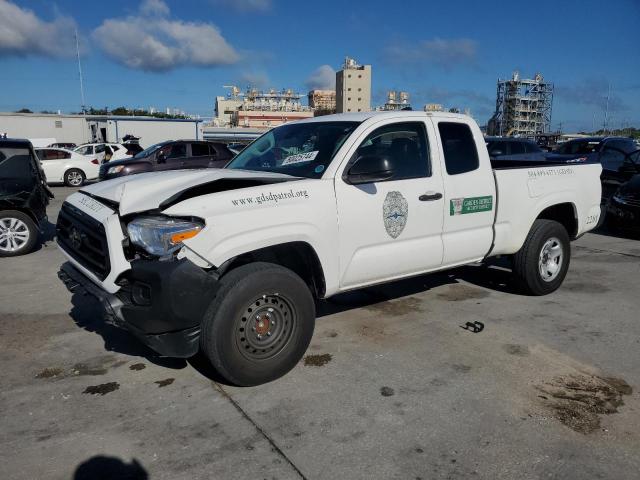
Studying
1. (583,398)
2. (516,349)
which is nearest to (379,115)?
(516,349)

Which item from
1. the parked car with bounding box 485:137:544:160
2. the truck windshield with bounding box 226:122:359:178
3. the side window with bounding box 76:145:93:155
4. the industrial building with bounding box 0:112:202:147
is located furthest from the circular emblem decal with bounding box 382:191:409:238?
the industrial building with bounding box 0:112:202:147

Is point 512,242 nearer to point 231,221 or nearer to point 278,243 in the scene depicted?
point 278,243

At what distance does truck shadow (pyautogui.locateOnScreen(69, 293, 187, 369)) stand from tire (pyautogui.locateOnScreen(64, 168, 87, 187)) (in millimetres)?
15945

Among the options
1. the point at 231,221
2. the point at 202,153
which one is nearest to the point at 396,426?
the point at 231,221

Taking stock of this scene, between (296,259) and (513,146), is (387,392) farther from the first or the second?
(513,146)

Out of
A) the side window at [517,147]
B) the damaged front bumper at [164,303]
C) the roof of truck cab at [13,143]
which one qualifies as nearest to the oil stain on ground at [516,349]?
the damaged front bumper at [164,303]

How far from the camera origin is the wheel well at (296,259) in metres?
3.63

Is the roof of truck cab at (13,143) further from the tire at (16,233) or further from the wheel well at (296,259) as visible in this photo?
the wheel well at (296,259)

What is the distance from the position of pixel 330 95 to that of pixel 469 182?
16775 centimetres

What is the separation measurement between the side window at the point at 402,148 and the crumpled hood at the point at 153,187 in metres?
0.81

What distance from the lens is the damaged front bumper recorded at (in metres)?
3.02

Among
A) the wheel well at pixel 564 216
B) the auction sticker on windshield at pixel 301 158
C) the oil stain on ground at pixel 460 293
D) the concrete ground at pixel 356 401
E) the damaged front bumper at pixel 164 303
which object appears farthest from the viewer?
the wheel well at pixel 564 216

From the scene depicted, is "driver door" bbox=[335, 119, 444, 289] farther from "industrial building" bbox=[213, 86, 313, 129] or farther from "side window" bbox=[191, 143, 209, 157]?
"industrial building" bbox=[213, 86, 313, 129]

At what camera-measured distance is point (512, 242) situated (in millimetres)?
5133
